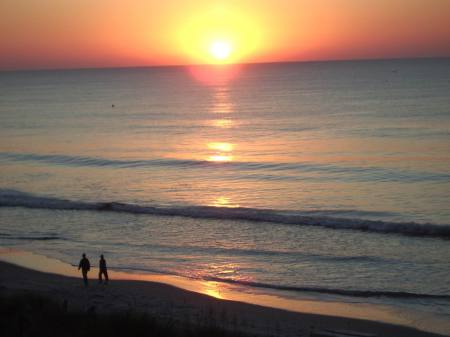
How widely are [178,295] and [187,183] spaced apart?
20.7 meters

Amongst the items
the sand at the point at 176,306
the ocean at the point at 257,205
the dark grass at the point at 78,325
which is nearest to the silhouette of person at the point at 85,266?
the sand at the point at 176,306

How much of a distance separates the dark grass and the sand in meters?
1.04

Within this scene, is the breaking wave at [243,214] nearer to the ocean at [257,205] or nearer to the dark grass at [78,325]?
the ocean at [257,205]

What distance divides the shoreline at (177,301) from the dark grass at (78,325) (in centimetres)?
233

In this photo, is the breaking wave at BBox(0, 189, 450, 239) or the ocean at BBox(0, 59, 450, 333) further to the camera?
the breaking wave at BBox(0, 189, 450, 239)

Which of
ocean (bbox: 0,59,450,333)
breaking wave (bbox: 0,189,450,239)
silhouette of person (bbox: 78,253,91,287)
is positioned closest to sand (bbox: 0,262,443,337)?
silhouette of person (bbox: 78,253,91,287)

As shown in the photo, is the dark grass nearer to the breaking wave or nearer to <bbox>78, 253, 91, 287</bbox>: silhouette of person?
<bbox>78, 253, 91, 287</bbox>: silhouette of person

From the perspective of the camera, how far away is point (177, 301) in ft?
65.0

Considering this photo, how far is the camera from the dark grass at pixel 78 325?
544 inches

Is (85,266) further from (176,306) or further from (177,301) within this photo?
(176,306)

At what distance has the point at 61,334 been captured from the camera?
14000 millimetres

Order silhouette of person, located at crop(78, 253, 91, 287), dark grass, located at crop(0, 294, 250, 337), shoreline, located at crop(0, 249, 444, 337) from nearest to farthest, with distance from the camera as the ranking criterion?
dark grass, located at crop(0, 294, 250, 337) < shoreline, located at crop(0, 249, 444, 337) < silhouette of person, located at crop(78, 253, 91, 287)

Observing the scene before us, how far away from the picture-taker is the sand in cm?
1712

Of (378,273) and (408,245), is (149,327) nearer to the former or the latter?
(378,273)
